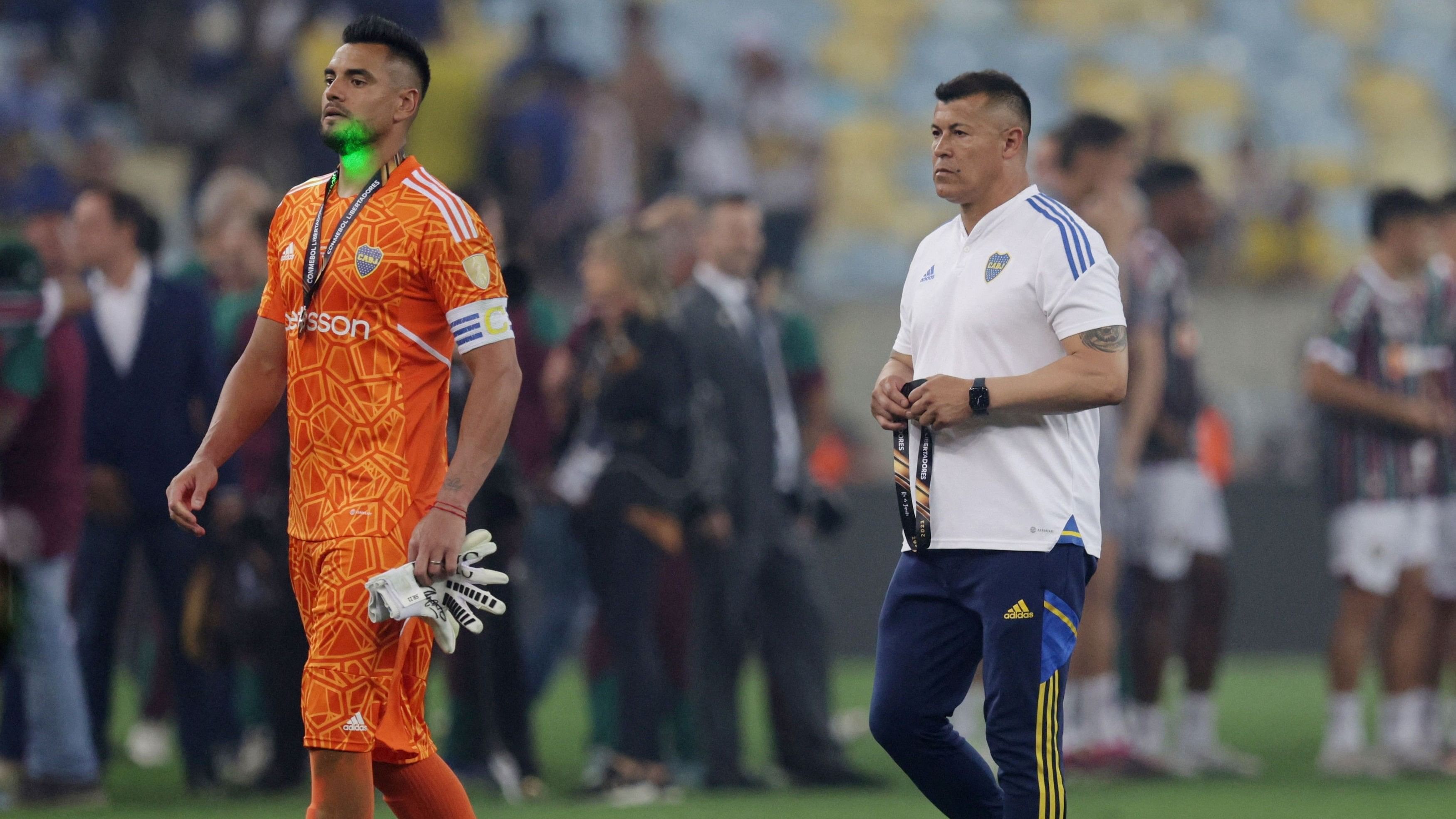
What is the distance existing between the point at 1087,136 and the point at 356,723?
490cm

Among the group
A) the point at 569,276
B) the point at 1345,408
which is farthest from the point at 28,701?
the point at 569,276

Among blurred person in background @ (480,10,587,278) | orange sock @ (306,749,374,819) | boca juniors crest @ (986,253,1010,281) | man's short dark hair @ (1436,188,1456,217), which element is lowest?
orange sock @ (306,749,374,819)

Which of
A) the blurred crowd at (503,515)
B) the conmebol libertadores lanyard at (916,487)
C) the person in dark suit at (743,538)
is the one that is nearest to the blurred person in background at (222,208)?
the blurred crowd at (503,515)

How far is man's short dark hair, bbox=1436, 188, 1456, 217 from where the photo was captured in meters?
10.2

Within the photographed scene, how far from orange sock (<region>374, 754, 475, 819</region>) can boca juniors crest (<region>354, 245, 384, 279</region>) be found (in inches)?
47.3

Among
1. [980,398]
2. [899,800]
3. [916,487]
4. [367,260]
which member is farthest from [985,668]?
[899,800]

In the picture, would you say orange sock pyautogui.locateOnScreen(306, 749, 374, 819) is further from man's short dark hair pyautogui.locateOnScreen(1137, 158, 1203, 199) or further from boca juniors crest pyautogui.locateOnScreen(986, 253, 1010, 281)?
man's short dark hair pyautogui.locateOnScreen(1137, 158, 1203, 199)

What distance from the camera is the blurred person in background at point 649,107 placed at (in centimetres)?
1490

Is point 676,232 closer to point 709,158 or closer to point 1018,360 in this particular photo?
point 709,158

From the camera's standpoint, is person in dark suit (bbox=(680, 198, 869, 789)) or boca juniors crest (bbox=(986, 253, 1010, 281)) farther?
person in dark suit (bbox=(680, 198, 869, 789))

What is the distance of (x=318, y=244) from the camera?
4.43 m

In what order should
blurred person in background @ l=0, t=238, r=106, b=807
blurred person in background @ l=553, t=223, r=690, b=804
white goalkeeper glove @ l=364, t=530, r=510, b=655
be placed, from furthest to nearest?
blurred person in background @ l=553, t=223, r=690, b=804, blurred person in background @ l=0, t=238, r=106, b=807, white goalkeeper glove @ l=364, t=530, r=510, b=655

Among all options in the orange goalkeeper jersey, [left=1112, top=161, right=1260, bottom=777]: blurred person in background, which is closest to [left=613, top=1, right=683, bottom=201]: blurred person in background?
[left=1112, top=161, right=1260, bottom=777]: blurred person in background

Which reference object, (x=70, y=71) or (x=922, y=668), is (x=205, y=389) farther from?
(x=70, y=71)
